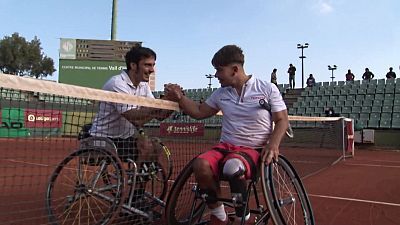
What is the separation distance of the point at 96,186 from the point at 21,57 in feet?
199

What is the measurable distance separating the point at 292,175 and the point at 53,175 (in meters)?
1.96

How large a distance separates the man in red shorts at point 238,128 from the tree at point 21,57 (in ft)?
193

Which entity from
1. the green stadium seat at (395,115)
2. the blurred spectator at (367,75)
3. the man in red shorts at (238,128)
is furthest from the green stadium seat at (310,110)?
the man in red shorts at (238,128)

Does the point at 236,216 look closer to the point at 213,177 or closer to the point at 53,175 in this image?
the point at 213,177

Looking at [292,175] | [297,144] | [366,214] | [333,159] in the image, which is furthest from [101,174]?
[297,144]

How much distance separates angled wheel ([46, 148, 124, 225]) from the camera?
3258 mm

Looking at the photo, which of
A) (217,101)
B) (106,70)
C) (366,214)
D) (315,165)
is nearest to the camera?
(217,101)

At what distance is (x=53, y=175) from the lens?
339 centimetres

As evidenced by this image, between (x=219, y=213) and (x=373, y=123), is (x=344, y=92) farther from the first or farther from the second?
(x=219, y=213)

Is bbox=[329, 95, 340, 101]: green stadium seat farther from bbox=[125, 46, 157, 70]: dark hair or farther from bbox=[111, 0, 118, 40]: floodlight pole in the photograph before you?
bbox=[125, 46, 157, 70]: dark hair

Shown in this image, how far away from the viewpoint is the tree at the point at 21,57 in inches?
2244

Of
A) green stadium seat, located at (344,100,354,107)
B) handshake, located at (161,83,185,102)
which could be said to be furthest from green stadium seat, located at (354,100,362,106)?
handshake, located at (161,83,185,102)

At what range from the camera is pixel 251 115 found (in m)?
3.23

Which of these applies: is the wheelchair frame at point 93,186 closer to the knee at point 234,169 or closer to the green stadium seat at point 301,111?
the knee at point 234,169
